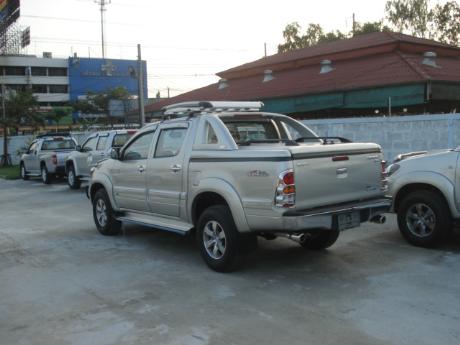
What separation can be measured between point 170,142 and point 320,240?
2417 mm

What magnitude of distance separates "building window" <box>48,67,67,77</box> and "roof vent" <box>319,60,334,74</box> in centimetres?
7204

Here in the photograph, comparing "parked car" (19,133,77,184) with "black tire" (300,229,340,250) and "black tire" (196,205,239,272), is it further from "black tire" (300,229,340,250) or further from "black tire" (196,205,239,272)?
"black tire" (196,205,239,272)

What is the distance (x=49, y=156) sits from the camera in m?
19.2

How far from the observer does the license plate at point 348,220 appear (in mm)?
5898

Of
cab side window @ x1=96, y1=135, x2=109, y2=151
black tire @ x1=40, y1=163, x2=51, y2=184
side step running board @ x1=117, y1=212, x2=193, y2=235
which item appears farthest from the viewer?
black tire @ x1=40, y1=163, x2=51, y2=184

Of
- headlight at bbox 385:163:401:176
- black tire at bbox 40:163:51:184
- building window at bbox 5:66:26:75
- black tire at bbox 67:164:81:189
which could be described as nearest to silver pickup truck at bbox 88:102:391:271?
headlight at bbox 385:163:401:176

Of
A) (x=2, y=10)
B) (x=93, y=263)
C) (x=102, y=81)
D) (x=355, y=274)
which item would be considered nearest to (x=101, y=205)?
(x=93, y=263)

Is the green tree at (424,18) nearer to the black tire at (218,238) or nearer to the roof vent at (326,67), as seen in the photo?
the roof vent at (326,67)

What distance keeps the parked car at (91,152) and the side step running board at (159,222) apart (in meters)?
6.62

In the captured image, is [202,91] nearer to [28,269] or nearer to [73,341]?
[28,269]

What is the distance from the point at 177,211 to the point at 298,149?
2082 mm

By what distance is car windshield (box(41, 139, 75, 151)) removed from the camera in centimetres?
2008

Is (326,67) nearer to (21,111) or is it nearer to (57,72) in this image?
(21,111)

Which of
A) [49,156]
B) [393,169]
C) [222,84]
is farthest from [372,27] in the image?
[393,169]
